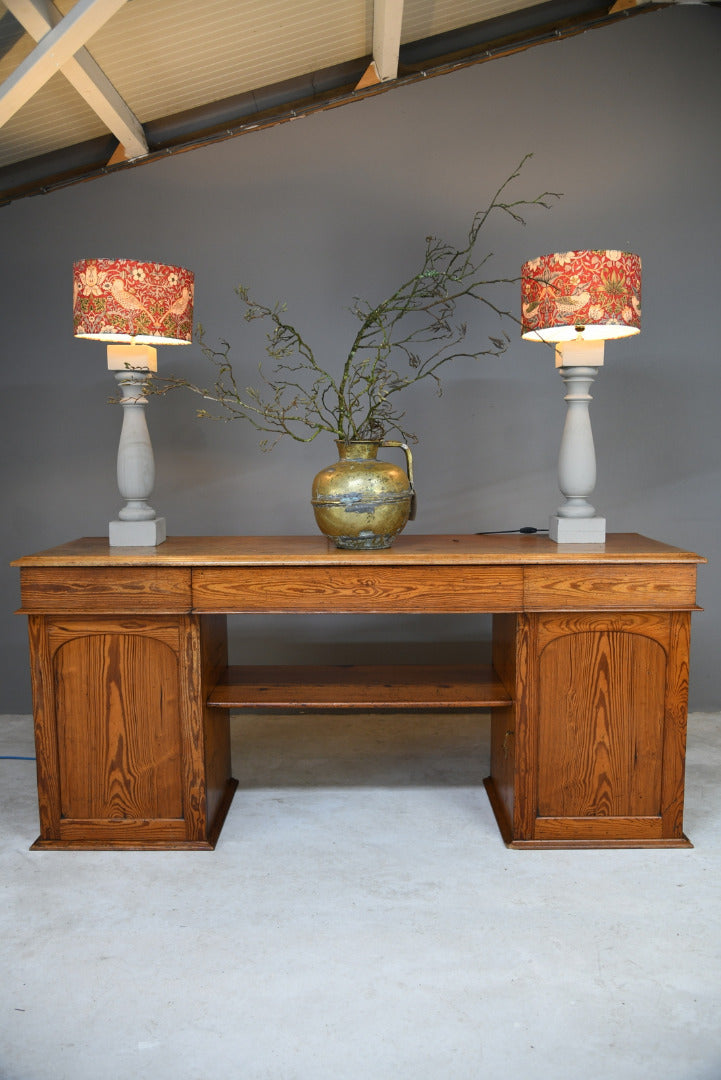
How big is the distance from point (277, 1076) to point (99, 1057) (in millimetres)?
358

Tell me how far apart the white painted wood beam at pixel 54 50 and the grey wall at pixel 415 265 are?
75 cm

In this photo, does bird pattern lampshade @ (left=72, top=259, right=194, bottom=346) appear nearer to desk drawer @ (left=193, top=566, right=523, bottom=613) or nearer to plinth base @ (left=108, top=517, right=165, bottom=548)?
plinth base @ (left=108, top=517, right=165, bottom=548)

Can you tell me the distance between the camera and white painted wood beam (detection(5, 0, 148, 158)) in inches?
97.0

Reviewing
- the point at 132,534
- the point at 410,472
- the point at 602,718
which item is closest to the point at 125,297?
the point at 132,534

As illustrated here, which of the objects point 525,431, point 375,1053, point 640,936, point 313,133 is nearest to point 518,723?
point 640,936

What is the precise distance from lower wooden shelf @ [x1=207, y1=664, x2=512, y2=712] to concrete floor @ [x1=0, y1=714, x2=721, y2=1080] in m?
0.42

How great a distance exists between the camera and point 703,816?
2562 mm

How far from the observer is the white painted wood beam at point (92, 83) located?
246 cm

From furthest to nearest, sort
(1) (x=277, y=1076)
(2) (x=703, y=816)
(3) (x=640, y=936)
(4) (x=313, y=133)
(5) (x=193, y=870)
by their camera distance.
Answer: (4) (x=313, y=133), (2) (x=703, y=816), (5) (x=193, y=870), (3) (x=640, y=936), (1) (x=277, y=1076)

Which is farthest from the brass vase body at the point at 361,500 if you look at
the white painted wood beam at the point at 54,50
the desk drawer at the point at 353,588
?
the white painted wood beam at the point at 54,50

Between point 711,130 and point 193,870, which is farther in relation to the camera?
point 711,130

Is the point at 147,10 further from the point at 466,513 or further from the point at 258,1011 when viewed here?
the point at 258,1011

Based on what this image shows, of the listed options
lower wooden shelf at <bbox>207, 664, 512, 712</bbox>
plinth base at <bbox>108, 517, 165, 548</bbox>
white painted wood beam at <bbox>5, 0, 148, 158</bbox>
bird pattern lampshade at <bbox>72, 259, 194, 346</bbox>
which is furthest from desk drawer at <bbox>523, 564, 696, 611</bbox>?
white painted wood beam at <bbox>5, 0, 148, 158</bbox>

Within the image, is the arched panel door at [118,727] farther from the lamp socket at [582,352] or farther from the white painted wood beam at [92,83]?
the white painted wood beam at [92,83]
